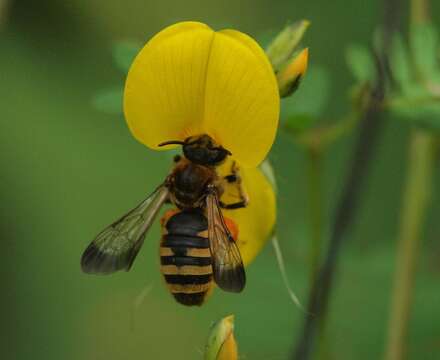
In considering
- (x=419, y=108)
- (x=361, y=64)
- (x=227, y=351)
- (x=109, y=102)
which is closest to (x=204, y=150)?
(x=109, y=102)

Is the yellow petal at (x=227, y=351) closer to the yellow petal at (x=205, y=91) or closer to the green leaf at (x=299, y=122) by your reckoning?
the yellow petal at (x=205, y=91)

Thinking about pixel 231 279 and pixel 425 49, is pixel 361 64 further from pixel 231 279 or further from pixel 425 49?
pixel 231 279

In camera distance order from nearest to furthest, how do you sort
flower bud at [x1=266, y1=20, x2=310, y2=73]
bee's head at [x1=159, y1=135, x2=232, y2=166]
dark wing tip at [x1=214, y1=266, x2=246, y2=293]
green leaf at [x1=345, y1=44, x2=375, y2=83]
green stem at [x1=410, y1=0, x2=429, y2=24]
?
dark wing tip at [x1=214, y1=266, x2=246, y2=293] → flower bud at [x1=266, y1=20, x2=310, y2=73] → bee's head at [x1=159, y1=135, x2=232, y2=166] → green leaf at [x1=345, y1=44, x2=375, y2=83] → green stem at [x1=410, y1=0, x2=429, y2=24]

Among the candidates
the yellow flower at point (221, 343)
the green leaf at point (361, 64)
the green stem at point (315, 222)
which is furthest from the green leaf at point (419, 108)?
the yellow flower at point (221, 343)

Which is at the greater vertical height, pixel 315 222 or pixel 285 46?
pixel 285 46

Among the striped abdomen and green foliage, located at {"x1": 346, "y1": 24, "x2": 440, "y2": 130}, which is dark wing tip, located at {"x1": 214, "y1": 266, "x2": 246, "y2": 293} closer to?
the striped abdomen

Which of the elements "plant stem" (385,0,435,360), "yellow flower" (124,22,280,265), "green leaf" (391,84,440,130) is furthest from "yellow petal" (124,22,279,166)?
"plant stem" (385,0,435,360)
